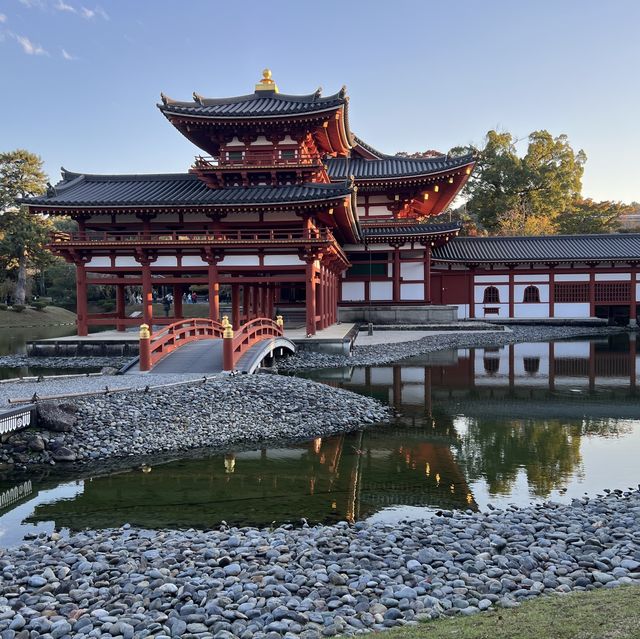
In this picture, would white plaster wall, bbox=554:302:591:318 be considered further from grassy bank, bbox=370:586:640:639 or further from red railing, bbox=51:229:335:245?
grassy bank, bbox=370:586:640:639

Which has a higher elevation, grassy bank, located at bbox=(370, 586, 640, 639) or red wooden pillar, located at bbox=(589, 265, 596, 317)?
red wooden pillar, located at bbox=(589, 265, 596, 317)

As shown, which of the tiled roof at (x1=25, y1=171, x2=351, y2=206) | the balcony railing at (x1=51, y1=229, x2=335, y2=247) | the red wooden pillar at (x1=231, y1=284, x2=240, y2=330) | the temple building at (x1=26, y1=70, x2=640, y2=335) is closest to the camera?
the balcony railing at (x1=51, y1=229, x2=335, y2=247)

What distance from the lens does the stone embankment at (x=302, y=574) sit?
4.97 m

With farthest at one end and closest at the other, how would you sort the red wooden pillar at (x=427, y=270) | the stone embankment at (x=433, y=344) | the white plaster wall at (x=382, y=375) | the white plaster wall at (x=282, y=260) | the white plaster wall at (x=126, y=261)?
1. the red wooden pillar at (x=427, y=270)
2. the white plaster wall at (x=126, y=261)
3. the white plaster wall at (x=282, y=260)
4. the stone embankment at (x=433, y=344)
5. the white plaster wall at (x=382, y=375)

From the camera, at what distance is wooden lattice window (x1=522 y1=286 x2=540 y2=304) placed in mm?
37906

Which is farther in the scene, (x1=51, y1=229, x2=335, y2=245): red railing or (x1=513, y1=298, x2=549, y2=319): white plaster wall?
(x1=513, y1=298, x2=549, y2=319): white plaster wall

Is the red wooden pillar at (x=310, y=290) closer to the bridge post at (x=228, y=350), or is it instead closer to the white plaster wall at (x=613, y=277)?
the bridge post at (x=228, y=350)

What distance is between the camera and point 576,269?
37.7m

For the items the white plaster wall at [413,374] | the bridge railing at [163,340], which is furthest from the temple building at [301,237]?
the white plaster wall at [413,374]

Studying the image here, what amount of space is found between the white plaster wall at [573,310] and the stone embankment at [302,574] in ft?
108

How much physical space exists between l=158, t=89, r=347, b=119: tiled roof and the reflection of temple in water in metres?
13.6

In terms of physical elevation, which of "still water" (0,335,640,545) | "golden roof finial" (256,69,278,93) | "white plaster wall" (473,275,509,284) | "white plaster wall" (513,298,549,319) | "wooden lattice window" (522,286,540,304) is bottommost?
"still water" (0,335,640,545)

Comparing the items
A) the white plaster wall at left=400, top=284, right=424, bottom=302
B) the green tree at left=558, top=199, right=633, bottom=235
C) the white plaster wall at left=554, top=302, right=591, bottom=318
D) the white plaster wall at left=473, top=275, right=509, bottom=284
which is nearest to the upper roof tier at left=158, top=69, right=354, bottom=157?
the white plaster wall at left=400, top=284, right=424, bottom=302

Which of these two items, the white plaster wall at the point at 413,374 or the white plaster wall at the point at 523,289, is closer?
the white plaster wall at the point at 413,374
